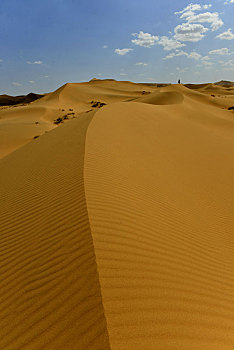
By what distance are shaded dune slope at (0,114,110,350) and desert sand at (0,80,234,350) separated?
0.5 inches

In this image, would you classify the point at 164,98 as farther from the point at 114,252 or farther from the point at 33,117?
the point at 114,252

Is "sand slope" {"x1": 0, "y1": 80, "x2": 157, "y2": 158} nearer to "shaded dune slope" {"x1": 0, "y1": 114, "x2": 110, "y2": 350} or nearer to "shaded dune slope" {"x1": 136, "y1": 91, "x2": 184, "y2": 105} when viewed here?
"shaded dune slope" {"x1": 136, "y1": 91, "x2": 184, "y2": 105}

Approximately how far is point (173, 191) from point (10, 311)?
416cm

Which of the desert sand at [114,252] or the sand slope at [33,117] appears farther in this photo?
the sand slope at [33,117]

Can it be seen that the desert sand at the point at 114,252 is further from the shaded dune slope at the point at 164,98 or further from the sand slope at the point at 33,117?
the shaded dune slope at the point at 164,98

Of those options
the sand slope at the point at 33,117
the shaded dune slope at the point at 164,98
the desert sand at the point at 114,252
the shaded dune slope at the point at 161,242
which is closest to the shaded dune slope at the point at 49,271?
the desert sand at the point at 114,252

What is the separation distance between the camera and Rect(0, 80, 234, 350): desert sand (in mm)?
2299

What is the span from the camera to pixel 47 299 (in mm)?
2617

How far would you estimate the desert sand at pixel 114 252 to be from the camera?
7.54 ft

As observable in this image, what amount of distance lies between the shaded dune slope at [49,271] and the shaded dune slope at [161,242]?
0.16 metres

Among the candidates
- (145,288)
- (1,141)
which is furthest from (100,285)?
(1,141)

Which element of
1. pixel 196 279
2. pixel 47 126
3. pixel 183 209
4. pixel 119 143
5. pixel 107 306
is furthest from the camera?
pixel 47 126

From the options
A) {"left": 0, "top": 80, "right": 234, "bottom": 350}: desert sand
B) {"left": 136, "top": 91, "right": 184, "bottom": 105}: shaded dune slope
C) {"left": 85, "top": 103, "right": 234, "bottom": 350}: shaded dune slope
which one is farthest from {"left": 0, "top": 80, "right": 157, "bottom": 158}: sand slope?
{"left": 85, "top": 103, "right": 234, "bottom": 350}: shaded dune slope

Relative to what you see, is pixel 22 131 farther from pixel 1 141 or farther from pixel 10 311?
pixel 10 311
